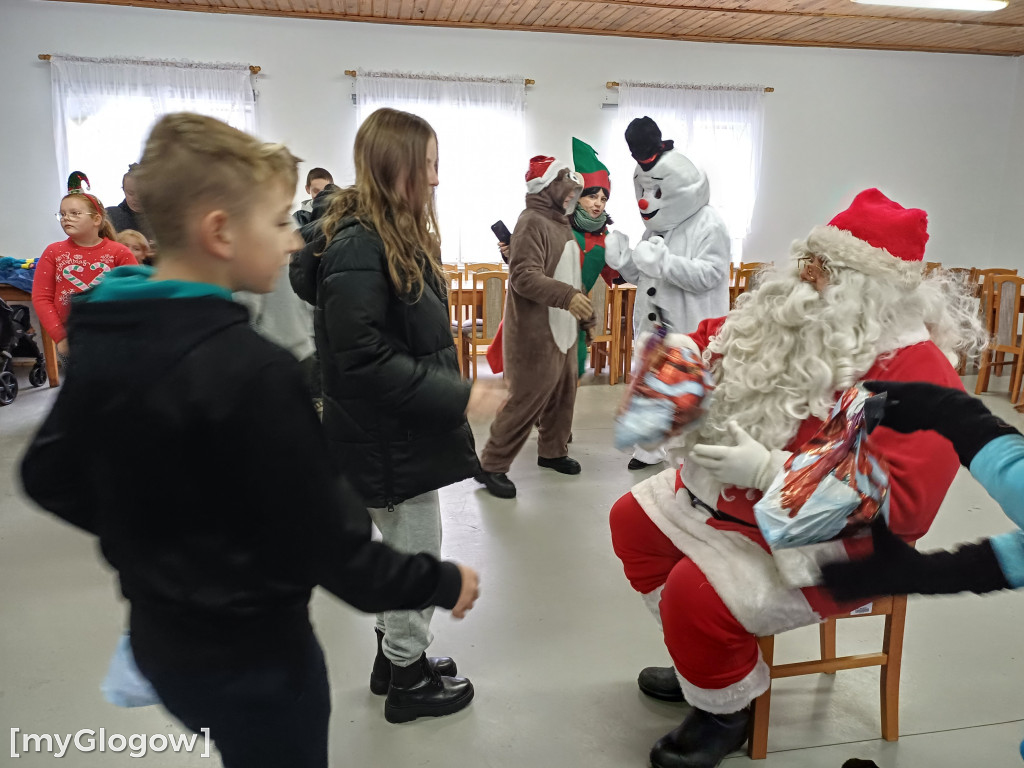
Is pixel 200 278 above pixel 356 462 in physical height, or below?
above

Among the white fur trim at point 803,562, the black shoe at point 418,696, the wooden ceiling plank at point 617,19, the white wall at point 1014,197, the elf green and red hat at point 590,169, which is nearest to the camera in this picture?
the white fur trim at point 803,562

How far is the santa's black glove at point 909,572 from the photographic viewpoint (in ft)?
3.28

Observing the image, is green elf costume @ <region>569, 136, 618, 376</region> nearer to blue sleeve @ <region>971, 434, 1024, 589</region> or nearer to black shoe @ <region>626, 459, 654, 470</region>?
black shoe @ <region>626, 459, 654, 470</region>

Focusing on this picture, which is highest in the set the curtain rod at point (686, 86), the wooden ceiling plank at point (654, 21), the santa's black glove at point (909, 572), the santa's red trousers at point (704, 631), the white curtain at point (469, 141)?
the wooden ceiling plank at point (654, 21)

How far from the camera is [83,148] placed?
6.44 metres

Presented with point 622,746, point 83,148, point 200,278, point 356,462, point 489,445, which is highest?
point 83,148

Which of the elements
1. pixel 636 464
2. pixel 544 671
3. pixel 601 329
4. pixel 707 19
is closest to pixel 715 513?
pixel 544 671

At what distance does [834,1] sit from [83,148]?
6.66 meters

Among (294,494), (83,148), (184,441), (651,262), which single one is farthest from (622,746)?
(83,148)

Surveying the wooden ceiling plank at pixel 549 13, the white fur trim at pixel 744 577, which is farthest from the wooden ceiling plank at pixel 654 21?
the white fur trim at pixel 744 577

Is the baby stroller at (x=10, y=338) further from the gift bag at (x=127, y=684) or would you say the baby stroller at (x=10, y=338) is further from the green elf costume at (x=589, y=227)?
the gift bag at (x=127, y=684)

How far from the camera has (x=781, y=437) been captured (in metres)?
1.53

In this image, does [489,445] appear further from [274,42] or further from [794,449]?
[274,42]

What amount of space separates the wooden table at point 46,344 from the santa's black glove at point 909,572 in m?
5.61
